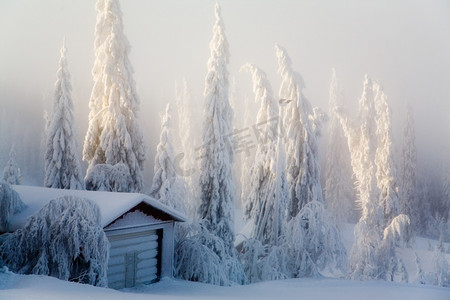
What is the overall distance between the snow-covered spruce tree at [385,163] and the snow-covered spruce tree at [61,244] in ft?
75.9

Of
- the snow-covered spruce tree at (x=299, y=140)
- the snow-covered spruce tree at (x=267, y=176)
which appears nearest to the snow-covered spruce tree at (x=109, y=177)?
the snow-covered spruce tree at (x=267, y=176)

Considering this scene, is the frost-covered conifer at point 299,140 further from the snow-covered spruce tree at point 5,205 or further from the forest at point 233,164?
the snow-covered spruce tree at point 5,205

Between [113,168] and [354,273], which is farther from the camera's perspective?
[113,168]

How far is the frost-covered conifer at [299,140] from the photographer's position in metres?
20.7

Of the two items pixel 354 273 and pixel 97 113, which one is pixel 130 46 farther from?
pixel 354 273

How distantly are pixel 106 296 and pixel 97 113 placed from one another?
54.8ft

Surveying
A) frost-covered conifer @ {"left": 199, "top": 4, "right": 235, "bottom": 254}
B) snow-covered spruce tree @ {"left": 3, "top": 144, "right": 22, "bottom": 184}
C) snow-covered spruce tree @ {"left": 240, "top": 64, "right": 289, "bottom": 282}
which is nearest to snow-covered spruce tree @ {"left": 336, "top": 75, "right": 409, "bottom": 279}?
snow-covered spruce tree @ {"left": 240, "top": 64, "right": 289, "bottom": 282}

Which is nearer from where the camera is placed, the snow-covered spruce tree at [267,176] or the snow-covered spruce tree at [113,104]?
the snow-covered spruce tree at [267,176]

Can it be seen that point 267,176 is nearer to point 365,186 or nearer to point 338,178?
point 365,186

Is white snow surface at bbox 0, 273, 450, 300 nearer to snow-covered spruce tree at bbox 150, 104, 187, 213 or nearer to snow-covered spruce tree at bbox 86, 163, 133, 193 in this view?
snow-covered spruce tree at bbox 150, 104, 187, 213

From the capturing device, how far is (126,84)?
2200 cm

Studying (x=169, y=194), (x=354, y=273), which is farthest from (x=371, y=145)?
(x=169, y=194)

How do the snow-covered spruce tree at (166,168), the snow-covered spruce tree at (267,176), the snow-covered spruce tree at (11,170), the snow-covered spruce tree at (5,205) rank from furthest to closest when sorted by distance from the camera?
1. the snow-covered spruce tree at (11,170)
2. the snow-covered spruce tree at (267,176)
3. the snow-covered spruce tree at (166,168)
4. the snow-covered spruce tree at (5,205)

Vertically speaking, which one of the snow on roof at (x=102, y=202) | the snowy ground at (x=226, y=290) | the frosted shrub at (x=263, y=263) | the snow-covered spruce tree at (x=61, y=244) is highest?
the snow on roof at (x=102, y=202)
